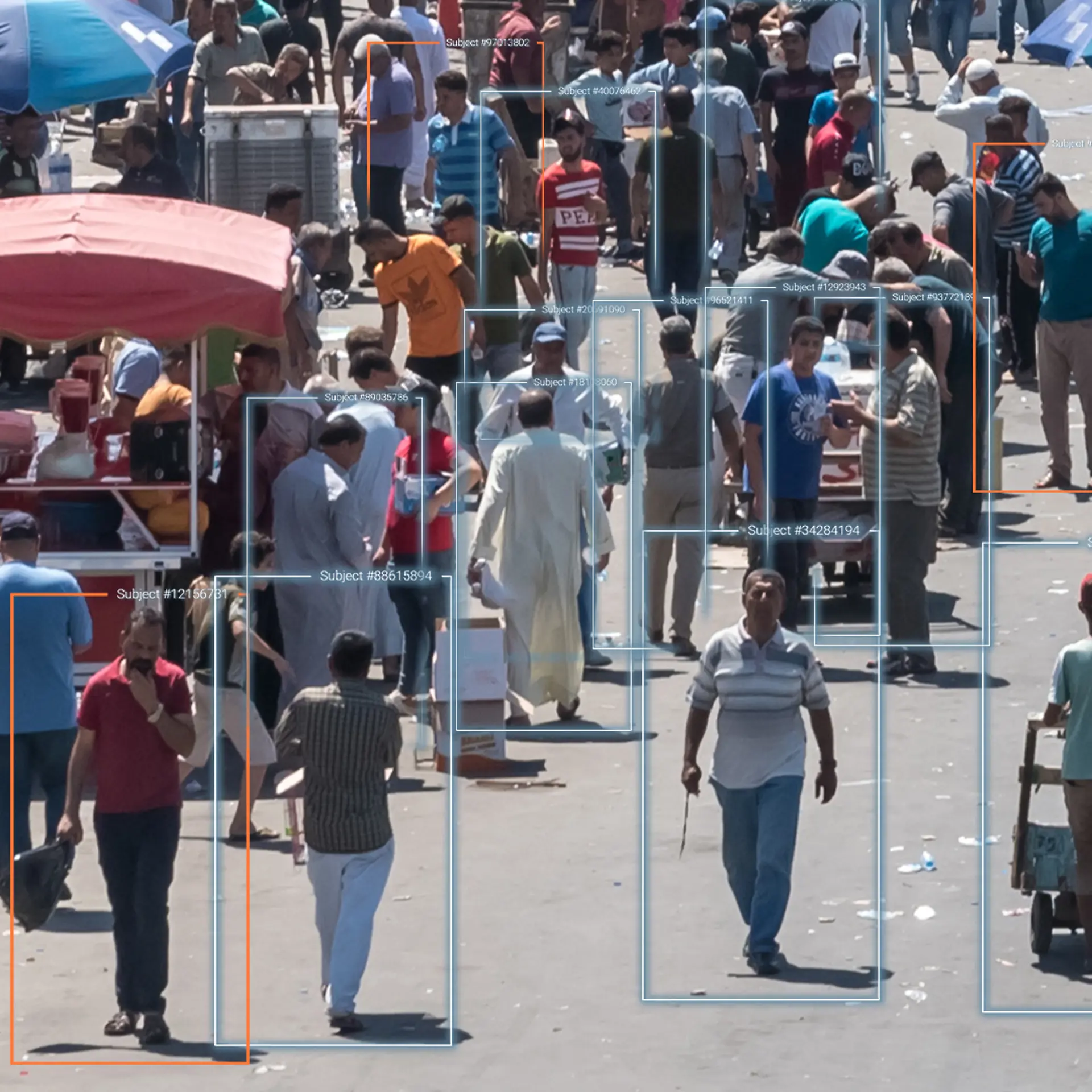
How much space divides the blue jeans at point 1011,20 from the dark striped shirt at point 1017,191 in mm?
8857

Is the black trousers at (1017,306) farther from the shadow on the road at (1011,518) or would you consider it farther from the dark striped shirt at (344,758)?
the dark striped shirt at (344,758)

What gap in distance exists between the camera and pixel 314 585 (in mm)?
11836

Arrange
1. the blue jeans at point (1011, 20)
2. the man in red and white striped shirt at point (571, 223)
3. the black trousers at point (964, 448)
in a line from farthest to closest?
the blue jeans at point (1011, 20) < the man in red and white striped shirt at point (571, 223) < the black trousers at point (964, 448)

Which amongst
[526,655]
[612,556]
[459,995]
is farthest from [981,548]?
[459,995]

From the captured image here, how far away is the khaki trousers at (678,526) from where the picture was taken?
13.0m

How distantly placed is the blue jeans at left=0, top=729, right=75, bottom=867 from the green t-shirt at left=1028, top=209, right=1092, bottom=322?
692cm

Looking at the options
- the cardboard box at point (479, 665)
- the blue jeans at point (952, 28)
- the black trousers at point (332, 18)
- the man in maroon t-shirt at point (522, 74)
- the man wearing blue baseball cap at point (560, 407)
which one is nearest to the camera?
the cardboard box at point (479, 665)

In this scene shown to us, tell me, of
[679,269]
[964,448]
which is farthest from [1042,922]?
[679,269]

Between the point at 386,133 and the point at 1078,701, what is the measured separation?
35.3 feet

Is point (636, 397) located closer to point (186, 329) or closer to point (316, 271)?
point (316, 271)

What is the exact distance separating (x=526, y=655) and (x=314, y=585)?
3.37 ft

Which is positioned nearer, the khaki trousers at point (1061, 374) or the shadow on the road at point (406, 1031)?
the shadow on the road at point (406, 1031)

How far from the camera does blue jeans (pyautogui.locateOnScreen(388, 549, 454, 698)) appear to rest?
12.1 m

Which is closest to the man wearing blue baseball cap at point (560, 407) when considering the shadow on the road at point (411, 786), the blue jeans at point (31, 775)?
the shadow on the road at point (411, 786)
